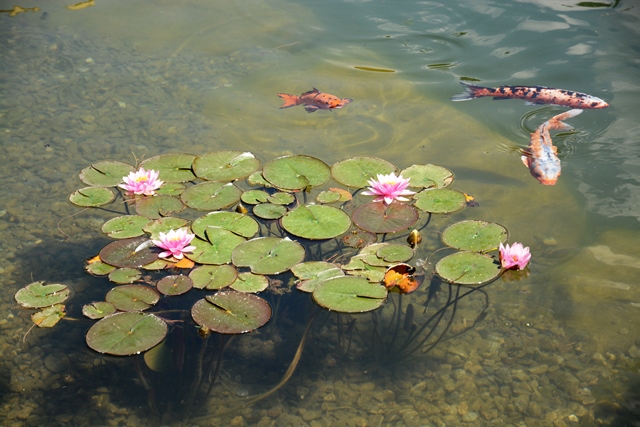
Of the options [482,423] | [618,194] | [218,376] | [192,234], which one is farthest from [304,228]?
[618,194]

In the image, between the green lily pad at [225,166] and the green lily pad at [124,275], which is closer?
the green lily pad at [124,275]

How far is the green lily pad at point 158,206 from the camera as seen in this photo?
3.02 meters

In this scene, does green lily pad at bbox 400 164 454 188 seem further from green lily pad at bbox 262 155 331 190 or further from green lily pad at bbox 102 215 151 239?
green lily pad at bbox 102 215 151 239

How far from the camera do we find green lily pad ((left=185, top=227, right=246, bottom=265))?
2.75 meters

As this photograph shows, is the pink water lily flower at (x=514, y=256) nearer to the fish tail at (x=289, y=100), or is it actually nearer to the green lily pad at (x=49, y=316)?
the green lily pad at (x=49, y=316)

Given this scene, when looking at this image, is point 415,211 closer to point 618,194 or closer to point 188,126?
point 618,194

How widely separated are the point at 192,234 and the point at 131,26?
3.33 metres

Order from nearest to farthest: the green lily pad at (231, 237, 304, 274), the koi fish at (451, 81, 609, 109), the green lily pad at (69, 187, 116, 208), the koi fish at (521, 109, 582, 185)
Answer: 1. the green lily pad at (231, 237, 304, 274)
2. the green lily pad at (69, 187, 116, 208)
3. the koi fish at (521, 109, 582, 185)
4. the koi fish at (451, 81, 609, 109)

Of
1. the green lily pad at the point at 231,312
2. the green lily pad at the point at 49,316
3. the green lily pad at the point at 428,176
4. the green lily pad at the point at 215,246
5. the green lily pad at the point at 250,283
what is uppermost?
the green lily pad at the point at 428,176

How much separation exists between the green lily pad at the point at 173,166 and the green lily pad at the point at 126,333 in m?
1.04

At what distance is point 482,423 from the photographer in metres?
2.33

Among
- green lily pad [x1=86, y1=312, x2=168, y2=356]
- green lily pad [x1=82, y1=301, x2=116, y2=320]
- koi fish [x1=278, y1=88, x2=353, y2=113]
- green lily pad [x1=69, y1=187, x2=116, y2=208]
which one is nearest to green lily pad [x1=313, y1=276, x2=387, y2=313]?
green lily pad [x1=86, y1=312, x2=168, y2=356]

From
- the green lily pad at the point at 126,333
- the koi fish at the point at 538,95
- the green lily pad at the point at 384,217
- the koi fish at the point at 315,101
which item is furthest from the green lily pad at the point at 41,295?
the koi fish at the point at 538,95

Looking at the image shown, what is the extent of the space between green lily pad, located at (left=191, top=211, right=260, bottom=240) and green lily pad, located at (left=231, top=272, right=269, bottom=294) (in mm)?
269
